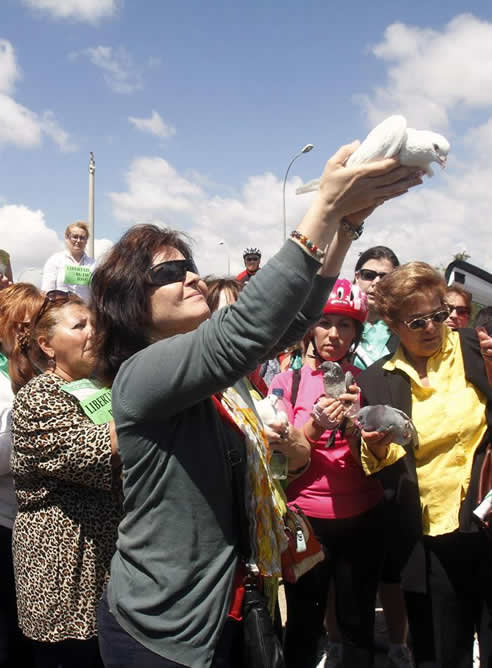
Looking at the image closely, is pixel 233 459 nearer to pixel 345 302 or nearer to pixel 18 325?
pixel 345 302

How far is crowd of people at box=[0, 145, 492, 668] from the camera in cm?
133

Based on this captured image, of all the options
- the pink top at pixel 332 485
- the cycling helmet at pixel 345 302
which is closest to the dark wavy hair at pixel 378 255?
the cycling helmet at pixel 345 302

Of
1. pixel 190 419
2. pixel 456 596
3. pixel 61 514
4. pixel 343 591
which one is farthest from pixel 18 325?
pixel 456 596

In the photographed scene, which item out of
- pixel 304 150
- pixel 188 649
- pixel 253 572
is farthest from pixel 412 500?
pixel 304 150

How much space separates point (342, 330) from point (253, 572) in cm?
165

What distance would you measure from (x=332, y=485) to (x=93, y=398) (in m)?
1.26

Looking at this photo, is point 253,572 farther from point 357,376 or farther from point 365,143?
point 357,376

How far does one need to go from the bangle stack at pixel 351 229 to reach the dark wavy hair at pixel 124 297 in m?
0.49

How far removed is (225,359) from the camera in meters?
1.20

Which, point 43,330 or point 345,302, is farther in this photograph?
point 345,302

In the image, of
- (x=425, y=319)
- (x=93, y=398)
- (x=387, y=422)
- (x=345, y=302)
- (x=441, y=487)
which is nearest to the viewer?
(x=93, y=398)

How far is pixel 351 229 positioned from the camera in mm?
1562

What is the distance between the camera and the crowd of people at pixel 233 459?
1.33 m

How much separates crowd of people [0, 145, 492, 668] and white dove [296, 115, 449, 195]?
26mm
